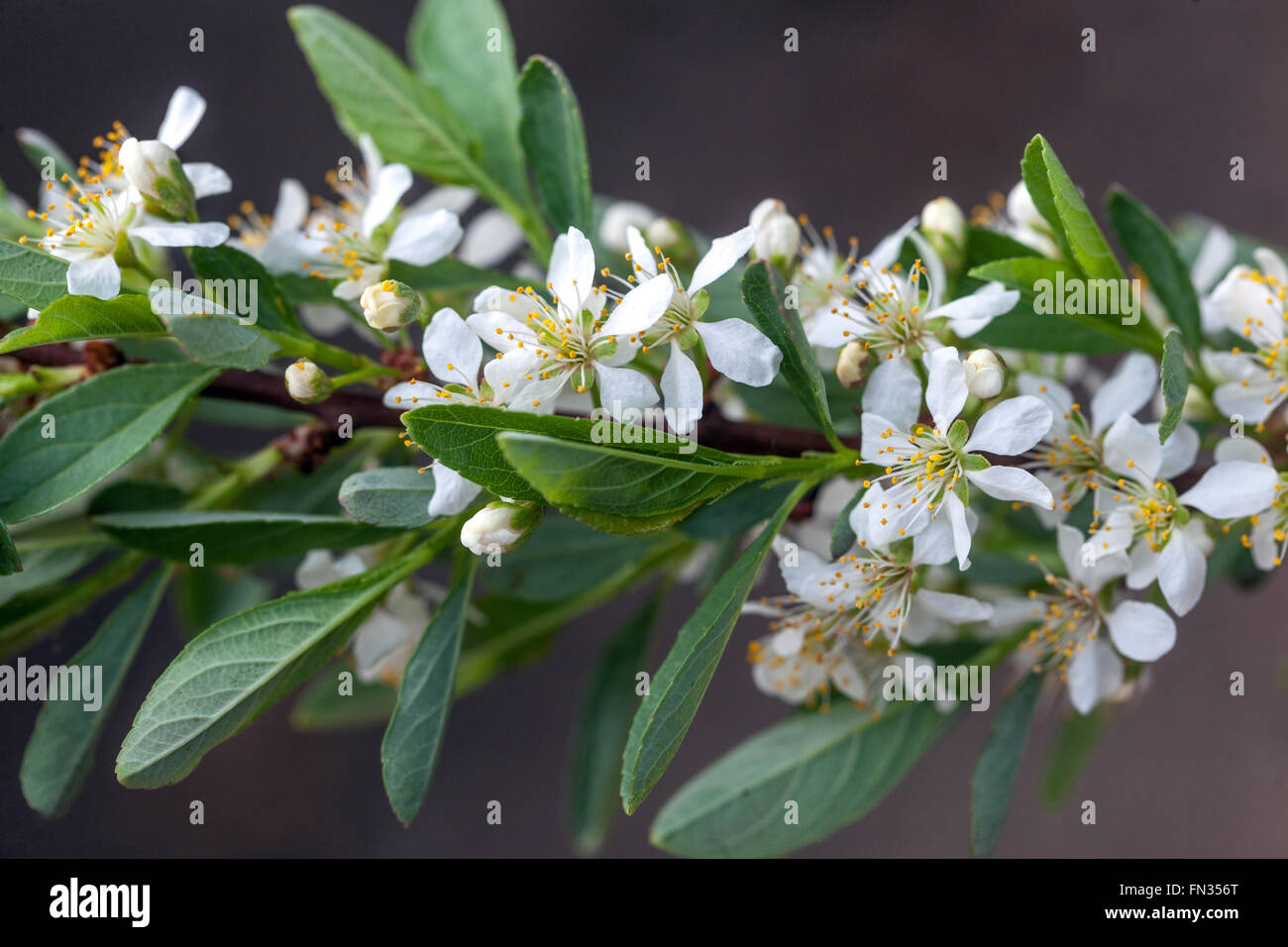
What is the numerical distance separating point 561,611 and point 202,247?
1.74 ft

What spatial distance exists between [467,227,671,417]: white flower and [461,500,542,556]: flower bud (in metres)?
0.07

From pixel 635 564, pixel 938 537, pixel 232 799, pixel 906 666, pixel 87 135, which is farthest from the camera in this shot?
pixel 232 799

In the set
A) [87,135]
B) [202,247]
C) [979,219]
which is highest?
[87,135]

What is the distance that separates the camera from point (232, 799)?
6.31 feet

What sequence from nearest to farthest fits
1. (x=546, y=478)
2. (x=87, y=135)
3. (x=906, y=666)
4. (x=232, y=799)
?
(x=546, y=478) < (x=906, y=666) < (x=87, y=135) < (x=232, y=799)

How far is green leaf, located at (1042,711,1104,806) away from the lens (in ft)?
4.23

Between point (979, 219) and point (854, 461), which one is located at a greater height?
point (979, 219)

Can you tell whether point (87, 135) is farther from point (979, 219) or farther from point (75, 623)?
point (979, 219)

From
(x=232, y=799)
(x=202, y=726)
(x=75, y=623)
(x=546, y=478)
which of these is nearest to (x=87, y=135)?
(x=75, y=623)

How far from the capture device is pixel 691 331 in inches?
28.6

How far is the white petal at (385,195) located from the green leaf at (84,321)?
0.63 ft

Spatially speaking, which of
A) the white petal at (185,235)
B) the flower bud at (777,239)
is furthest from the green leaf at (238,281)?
the flower bud at (777,239)

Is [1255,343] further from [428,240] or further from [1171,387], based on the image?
[428,240]

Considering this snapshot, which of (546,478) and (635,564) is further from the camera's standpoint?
(635,564)
